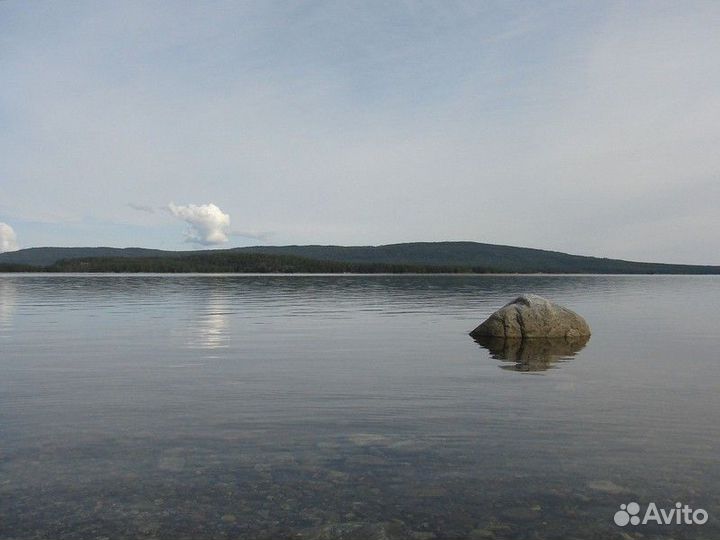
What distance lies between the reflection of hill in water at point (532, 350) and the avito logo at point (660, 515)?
10163 millimetres

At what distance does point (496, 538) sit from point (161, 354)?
1610cm

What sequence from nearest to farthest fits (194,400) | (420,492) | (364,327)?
(420,492) < (194,400) < (364,327)

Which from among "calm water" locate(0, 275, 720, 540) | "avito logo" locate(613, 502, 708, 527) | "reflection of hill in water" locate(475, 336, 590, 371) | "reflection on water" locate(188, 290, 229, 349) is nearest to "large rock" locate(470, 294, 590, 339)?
"reflection of hill in water" locate(475, 336, 590, 371)

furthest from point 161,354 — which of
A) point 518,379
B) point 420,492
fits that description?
point 420,492

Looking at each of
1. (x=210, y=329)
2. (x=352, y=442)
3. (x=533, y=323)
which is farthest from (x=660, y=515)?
(x=210, y=329)

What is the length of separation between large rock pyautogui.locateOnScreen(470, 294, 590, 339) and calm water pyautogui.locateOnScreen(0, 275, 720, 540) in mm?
4154

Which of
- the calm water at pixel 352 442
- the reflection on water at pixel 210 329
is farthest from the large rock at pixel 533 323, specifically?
the reflection on water at pixel 210 329

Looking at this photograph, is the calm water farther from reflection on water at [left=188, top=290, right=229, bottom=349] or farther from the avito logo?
reflection on water at [left=188, top=290, right=229, bottom=349]

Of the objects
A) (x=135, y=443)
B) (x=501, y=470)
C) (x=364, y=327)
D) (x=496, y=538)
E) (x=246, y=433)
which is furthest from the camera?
(x=364, y=327)

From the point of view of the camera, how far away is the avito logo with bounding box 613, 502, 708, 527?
6887 millimetres

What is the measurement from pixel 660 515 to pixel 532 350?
1503 centimetres

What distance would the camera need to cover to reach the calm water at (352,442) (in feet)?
22.6

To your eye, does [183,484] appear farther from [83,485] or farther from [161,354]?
[161,354]

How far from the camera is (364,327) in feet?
97.7
